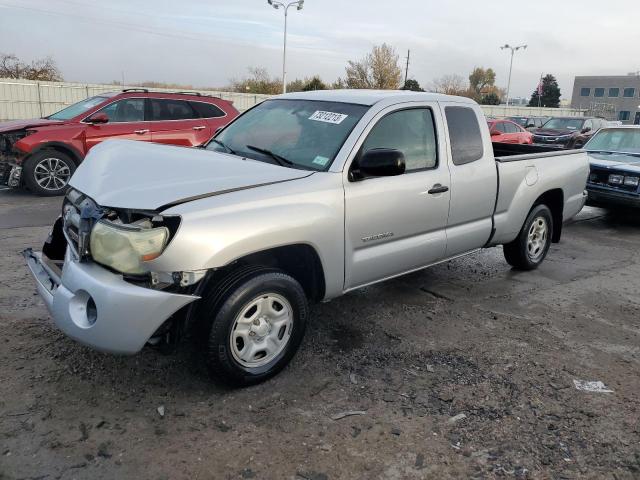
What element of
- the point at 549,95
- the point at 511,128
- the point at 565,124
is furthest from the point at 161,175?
the point at 549,95

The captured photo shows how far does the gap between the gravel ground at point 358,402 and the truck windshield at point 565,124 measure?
17731 millimetres

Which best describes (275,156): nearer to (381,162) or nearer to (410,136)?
(381,162)

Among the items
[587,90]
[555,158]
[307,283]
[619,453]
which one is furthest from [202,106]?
[587,90]

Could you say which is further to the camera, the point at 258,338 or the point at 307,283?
the point at 307,283

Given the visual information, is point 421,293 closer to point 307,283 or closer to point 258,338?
point 307,283

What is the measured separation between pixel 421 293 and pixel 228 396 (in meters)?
2.44

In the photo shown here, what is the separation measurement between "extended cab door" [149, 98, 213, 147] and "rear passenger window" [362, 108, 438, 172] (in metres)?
6.44

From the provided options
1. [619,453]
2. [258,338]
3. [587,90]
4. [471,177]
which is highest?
[587,90]

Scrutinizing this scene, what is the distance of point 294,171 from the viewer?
3477 millimetres

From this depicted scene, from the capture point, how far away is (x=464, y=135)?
4566 millimetres

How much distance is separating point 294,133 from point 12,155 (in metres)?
6.93

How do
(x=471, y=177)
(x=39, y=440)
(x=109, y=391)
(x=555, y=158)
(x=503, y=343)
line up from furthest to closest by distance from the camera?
(x=555, y=158) → (x=471, y=177) → (x=503, y=343) → (x=109, y=391) → (x=39, y=440)

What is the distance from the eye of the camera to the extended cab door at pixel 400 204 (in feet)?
11.9

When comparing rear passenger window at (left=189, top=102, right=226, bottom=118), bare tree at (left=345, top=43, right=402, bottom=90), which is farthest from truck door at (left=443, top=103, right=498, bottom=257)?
bare tree at (left=345, top=43, right=402, bottom=90)
